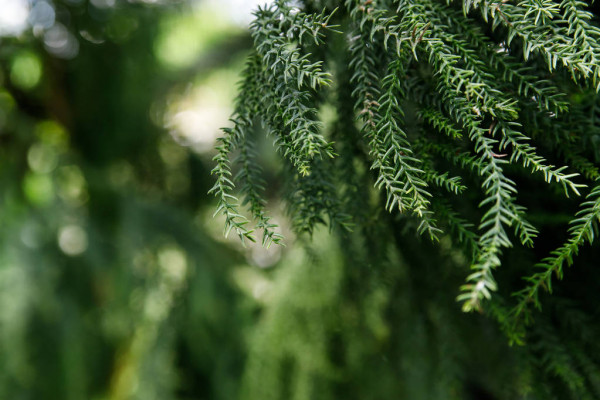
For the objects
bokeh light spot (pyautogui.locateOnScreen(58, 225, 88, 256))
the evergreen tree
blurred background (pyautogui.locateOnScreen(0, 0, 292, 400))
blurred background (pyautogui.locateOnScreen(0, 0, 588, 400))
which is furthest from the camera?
bokeh light spot (pyautogui.locateOnScreen(58, 225, 88, 256))

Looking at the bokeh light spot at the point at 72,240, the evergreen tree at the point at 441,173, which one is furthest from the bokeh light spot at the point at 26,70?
the evergreen tree at the point at 441,173

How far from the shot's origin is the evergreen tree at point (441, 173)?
47 centimetres

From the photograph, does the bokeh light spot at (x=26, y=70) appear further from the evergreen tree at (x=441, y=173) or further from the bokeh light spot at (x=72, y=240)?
the evergreen tree at (x=441, y=173)

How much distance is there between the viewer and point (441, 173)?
652mm

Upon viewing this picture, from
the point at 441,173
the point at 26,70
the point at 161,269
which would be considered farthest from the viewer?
the point at 26,70

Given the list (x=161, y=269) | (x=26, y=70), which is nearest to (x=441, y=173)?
(x=161, y=269)

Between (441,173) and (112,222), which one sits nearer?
(441,173)

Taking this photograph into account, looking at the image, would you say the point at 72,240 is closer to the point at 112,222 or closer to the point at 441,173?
the point at 112,222

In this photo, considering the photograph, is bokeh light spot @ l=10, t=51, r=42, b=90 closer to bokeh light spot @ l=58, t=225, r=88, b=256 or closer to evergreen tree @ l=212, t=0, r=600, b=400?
bokeh light spot @ l=58, t=225, r=88, b=256

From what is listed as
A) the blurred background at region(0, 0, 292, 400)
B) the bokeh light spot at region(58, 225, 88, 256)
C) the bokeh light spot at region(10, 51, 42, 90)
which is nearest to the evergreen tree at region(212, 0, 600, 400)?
the blurred background at region(0, 0, 292, 400)

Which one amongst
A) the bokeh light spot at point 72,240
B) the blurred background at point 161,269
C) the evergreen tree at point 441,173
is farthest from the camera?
the bokeh light spot at point 72,240

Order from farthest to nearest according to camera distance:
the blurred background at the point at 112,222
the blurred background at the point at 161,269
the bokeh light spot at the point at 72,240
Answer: the bokeh light spot at the point at 72,240
the blurred background at the point at 112,222
the blurred background at the point at 161,269

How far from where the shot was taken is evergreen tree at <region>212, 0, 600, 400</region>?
0.47 metres

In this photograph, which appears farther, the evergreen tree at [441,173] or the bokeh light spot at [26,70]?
the bokeh light spot at [26,70]
